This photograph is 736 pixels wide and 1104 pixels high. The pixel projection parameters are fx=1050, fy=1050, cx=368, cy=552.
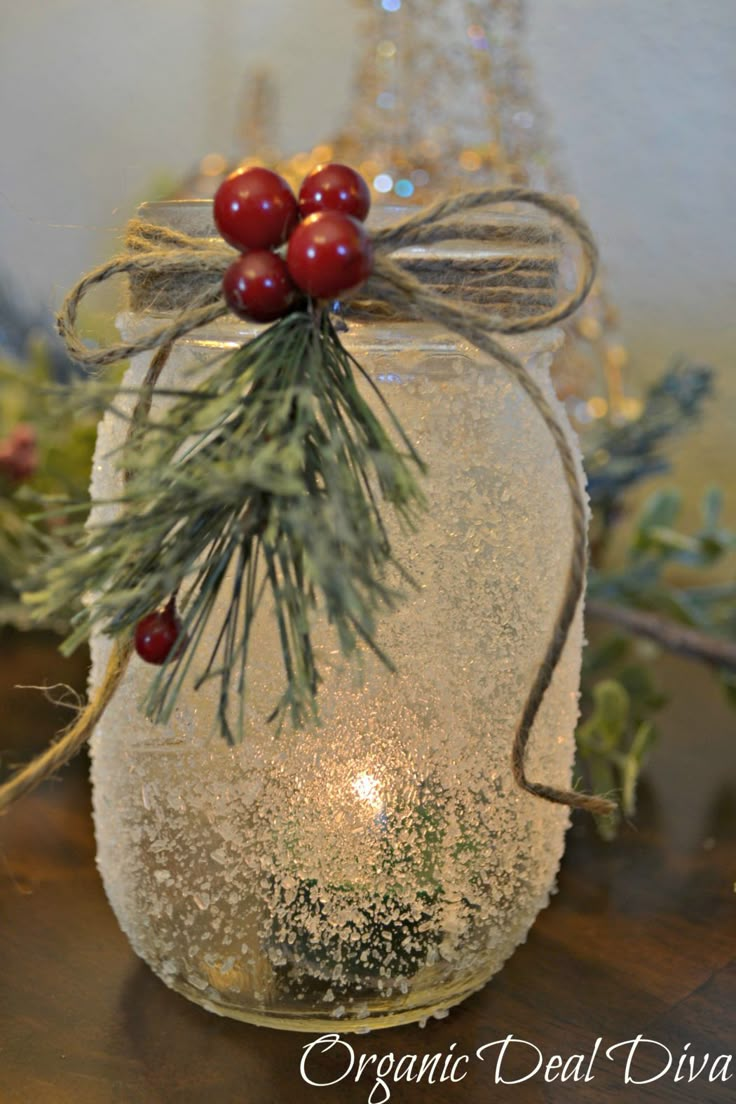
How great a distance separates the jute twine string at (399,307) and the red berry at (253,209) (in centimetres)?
2

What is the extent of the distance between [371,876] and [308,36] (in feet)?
3.23

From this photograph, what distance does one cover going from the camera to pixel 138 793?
33 cm

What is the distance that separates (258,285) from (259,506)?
0.05 m

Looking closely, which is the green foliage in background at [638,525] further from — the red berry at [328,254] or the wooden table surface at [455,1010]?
the red berry at [328,254]

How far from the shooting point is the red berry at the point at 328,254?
232mm

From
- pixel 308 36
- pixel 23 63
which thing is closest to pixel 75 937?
Result: pixel 308 36

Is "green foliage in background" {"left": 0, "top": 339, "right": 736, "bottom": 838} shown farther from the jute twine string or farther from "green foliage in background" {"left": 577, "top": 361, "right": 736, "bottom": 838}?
the jute twine string

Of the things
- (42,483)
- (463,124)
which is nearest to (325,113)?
A: (463,124)

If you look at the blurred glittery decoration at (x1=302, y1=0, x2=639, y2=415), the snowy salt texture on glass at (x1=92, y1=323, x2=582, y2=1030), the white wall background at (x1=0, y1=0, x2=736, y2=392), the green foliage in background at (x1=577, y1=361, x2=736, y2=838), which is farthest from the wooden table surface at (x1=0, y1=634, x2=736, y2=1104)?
the white wall background at (x1=0, y1=0, x2=736, y2=392)

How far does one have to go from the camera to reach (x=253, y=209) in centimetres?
24

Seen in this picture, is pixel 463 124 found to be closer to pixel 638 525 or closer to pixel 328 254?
pixel 638 525

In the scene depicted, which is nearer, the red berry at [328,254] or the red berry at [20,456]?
the red berry at [328,254]

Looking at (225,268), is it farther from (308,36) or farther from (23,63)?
(23,63)

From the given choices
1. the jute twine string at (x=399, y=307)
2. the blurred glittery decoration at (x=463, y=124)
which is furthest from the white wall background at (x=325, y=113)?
the jute twine string at (x=399, y=307)
